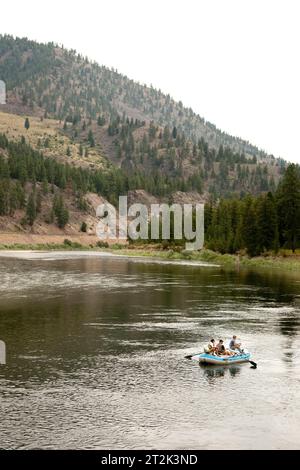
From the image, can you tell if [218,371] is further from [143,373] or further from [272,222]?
[272,222]

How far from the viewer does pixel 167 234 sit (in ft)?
632

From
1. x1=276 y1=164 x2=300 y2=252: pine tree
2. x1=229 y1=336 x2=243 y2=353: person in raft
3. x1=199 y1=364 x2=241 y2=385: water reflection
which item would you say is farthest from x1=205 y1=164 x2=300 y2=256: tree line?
A: x1=199 y1=364 x2=241 y2=385: water reflection

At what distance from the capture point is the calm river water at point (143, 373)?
27.2 metres

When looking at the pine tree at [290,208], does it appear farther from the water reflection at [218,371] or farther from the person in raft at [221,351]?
the water reflection at [218,371]

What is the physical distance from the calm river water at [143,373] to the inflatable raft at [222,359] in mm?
578

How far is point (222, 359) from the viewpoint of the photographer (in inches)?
1598

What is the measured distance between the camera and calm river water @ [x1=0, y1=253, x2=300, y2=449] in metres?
27.2

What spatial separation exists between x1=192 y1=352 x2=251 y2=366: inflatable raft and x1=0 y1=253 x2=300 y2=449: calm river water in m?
0.58

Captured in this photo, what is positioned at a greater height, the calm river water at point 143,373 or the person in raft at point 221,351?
the person in raft at point 221,351

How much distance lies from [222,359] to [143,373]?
20.8 ft

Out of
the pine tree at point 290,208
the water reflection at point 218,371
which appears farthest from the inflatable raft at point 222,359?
the pine tree at point 290,208

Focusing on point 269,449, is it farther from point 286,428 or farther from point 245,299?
point 245,299

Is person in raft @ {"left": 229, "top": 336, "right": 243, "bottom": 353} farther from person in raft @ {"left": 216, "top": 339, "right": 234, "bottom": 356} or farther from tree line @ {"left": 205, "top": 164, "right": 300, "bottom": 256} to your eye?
tree line @ {"left": 205, "top": 164, "right": 300, "bottom": 256}

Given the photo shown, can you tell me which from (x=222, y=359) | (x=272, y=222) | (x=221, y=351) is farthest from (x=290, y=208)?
(x=222, y=359)
